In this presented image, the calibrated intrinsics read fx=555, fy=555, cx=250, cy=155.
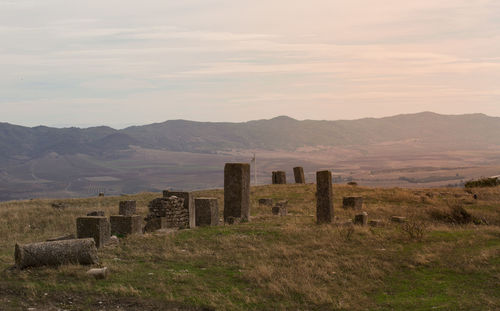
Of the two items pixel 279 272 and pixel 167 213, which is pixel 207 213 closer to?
pixel 167 213

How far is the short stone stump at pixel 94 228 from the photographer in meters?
16.5

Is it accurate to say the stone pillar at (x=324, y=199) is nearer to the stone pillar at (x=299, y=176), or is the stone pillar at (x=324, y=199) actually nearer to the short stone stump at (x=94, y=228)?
the short stone stump at (x=94, y=228)

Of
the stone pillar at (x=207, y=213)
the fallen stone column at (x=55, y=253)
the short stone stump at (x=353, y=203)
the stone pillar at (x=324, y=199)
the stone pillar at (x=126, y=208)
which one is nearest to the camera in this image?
the fallen stone column at (x=55, y=253)

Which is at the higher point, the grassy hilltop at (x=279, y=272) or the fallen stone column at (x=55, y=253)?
the fallen stone column at (x=55, y=253)

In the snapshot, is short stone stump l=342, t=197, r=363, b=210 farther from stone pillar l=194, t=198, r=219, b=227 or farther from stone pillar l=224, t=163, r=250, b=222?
stone pillar l=194, t=198, r=219, b=227

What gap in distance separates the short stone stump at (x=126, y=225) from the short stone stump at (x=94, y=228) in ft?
6.26

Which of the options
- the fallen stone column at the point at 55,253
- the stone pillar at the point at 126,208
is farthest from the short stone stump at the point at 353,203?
the fallen stone column at the point at 55,253

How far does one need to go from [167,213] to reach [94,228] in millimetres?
4661

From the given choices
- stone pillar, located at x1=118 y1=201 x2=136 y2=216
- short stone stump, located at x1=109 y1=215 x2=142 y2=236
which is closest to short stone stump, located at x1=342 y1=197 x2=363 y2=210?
stone pillar, located at x1=118 y1=201 x2=136 y2=216

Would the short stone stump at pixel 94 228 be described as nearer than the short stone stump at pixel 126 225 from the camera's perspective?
Yes

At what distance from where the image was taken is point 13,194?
189625 millimetres

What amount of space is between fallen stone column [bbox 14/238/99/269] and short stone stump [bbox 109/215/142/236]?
14.3ft

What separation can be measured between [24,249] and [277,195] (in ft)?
69.9

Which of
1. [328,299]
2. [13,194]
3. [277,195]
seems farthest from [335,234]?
[13,194]
